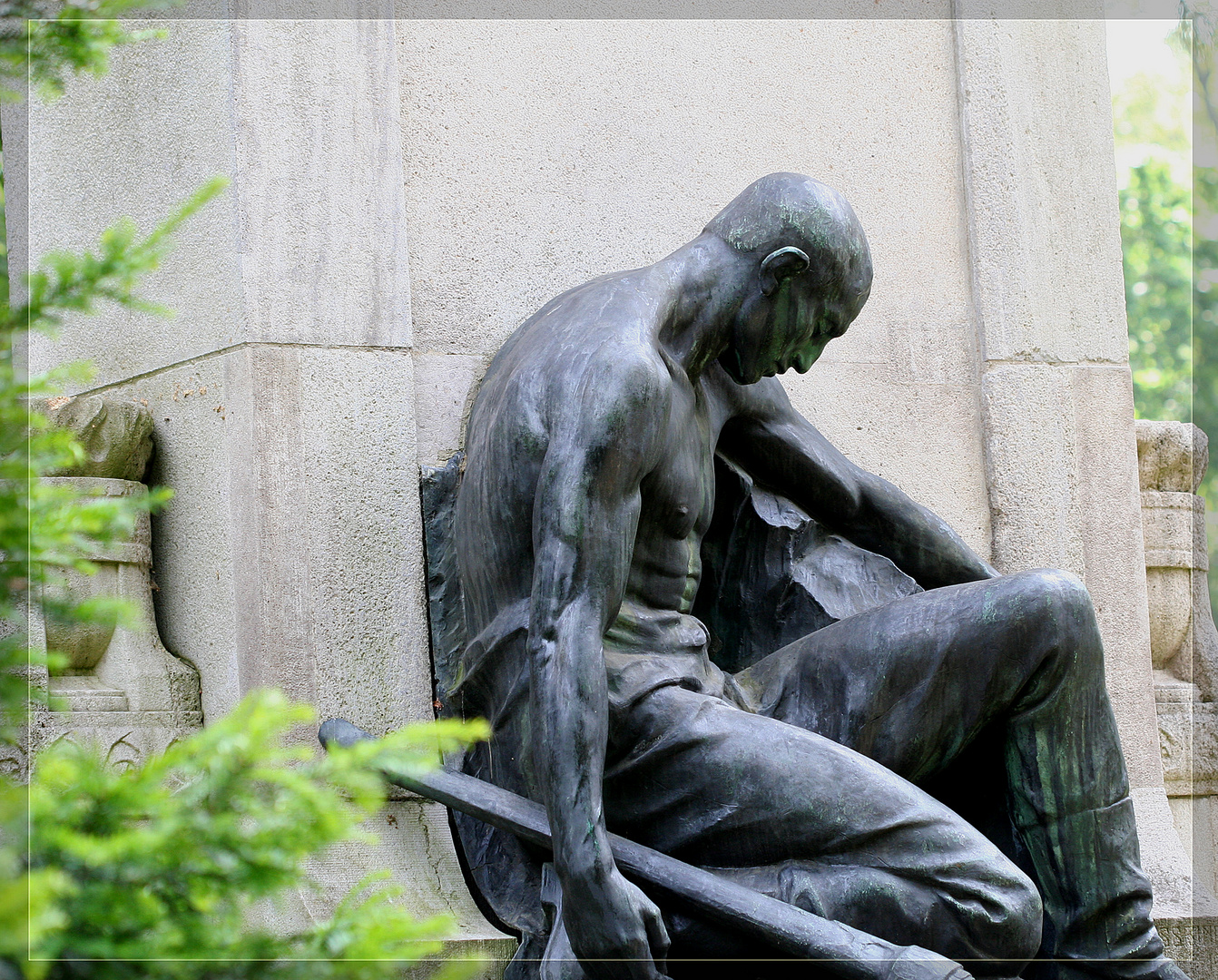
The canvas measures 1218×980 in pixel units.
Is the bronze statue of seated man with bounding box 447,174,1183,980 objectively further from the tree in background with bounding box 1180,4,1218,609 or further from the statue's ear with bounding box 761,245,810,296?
the tree in background with bounding box 1180,4,1218,609

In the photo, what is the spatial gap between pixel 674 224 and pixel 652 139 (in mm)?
269

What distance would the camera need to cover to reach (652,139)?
4.65 m

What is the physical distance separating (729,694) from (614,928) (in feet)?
2.79

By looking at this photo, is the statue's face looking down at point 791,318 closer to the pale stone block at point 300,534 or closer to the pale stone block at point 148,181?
the pale stone block at point 300,534

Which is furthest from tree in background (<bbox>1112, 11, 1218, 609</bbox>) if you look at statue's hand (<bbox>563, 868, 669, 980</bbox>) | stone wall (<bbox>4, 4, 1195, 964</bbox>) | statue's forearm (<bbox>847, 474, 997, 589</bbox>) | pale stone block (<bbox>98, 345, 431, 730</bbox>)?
statue's hand (<bbox>563, 868, 669, 980</bbox>)

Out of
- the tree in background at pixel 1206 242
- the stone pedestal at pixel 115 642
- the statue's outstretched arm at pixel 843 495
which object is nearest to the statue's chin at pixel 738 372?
the statue's outstretched arm at pixel 843 495

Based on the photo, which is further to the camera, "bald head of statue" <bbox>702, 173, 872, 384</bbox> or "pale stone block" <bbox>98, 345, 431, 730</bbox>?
"pale stone block" <bbox>98, 345, 431, 730</bbox>

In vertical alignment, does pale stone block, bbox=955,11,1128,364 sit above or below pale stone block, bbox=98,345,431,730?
above

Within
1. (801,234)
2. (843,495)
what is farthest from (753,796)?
(801,234)

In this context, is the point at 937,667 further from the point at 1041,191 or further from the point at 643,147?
the point at 1041,191

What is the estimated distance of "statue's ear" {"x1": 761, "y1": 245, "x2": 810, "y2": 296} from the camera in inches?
137

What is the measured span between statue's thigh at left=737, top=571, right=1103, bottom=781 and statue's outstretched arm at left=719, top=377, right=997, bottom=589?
0.55 m

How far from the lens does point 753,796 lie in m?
3.21

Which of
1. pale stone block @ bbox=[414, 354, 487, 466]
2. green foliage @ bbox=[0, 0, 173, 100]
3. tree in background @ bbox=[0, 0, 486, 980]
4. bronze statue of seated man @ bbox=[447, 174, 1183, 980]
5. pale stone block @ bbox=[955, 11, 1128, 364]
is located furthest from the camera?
pale stone block @ bbox=[955, 11, 1128, 364]
